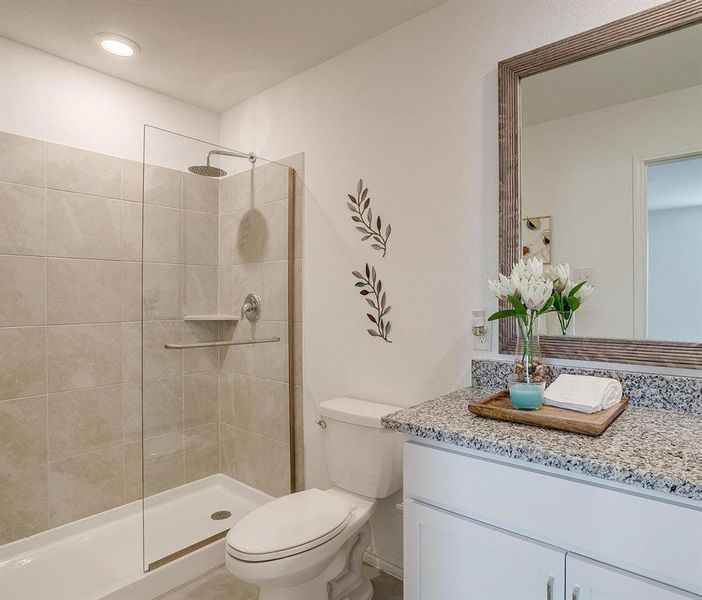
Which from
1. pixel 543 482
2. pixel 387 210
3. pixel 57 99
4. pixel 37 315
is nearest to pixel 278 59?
pixel 387 210

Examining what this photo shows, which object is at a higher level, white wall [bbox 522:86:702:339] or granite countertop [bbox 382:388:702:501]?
white wall [bbox 522:86:702:339]

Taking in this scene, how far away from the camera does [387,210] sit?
196 centimetres

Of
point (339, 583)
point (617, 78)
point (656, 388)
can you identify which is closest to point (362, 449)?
point (339, 583)

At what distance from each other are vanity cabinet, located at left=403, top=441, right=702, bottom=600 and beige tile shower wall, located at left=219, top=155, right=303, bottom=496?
1.23 metres

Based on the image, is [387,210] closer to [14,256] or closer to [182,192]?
[182,192]

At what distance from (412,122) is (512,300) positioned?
969 mm

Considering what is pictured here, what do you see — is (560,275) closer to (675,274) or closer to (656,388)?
(675,274)

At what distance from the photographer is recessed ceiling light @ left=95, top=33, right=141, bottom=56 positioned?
1995 millimetres

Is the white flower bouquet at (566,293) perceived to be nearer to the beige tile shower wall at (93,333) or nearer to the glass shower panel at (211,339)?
the glass shower panel at (211,339)

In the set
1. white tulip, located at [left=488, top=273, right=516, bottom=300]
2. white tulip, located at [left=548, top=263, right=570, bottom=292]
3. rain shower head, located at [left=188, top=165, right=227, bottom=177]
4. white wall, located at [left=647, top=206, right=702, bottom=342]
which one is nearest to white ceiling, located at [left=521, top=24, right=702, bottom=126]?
white wall, located at [left=647, top=206, right=702, bottom=342]

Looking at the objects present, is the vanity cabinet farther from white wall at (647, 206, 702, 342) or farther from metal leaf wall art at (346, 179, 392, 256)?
metal leaf wall art at (346, 179, 392, 256)

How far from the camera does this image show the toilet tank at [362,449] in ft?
5.76

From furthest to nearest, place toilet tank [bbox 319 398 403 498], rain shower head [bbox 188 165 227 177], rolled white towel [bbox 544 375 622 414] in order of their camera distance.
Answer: rain shower head [bbox 188 165 227 177] → toilet tank [bbox 319 398 403 498] → rolled white towel [bbox 544 375 622 414]

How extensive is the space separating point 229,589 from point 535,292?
177 centimetres
